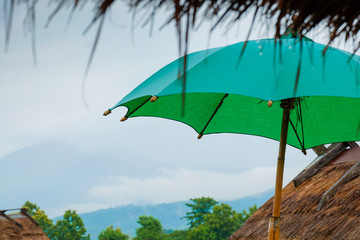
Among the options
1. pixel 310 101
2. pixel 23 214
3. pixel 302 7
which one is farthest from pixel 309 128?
pixel 23 214

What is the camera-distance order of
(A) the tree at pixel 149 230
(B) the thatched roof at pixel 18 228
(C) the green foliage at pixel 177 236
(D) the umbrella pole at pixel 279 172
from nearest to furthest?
1. (D) the umbrella pole at pixel 279 172
2. (B) the thatched roof at pixel 18 228
3. (C) the green foliage at pixel 177 236
4. (A) the tree at pixel 149 230

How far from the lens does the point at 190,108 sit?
4.55 metres

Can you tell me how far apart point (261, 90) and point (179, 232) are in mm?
48692

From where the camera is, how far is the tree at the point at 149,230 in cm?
4972

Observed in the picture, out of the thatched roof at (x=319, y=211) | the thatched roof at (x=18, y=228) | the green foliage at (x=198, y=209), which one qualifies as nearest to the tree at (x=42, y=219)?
the green foliage at (x=198, y=209)

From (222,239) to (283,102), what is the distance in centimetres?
4225

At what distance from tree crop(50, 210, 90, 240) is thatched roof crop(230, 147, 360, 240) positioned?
38778 millimetres

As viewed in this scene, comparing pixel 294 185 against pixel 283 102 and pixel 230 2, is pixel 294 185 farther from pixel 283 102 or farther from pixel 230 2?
pixel 230 2

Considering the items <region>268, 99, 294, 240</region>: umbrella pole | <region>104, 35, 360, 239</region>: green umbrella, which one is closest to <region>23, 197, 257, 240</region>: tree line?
<region>104, 35, 360, 239</region>: green umbrella

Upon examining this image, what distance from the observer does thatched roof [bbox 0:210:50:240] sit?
12352 millimetres

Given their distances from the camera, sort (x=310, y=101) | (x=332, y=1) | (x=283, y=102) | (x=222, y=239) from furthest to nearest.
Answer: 1. (x=222, y=239)
2. (x=310, y=101)
3. (x=283, y=102)
4. (x=332, y=1)

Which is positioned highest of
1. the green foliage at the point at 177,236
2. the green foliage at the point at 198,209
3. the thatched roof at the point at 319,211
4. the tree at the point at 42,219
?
the tree at the point at 42,219

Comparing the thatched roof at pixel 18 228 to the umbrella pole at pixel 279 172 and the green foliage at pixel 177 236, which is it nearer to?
the umbrella pole at pixel 279 172

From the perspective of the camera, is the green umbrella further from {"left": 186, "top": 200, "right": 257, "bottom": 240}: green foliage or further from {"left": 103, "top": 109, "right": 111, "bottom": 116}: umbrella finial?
{"left": 186, "top": 200, "right": 257, "bottom": 240}: green foliage
